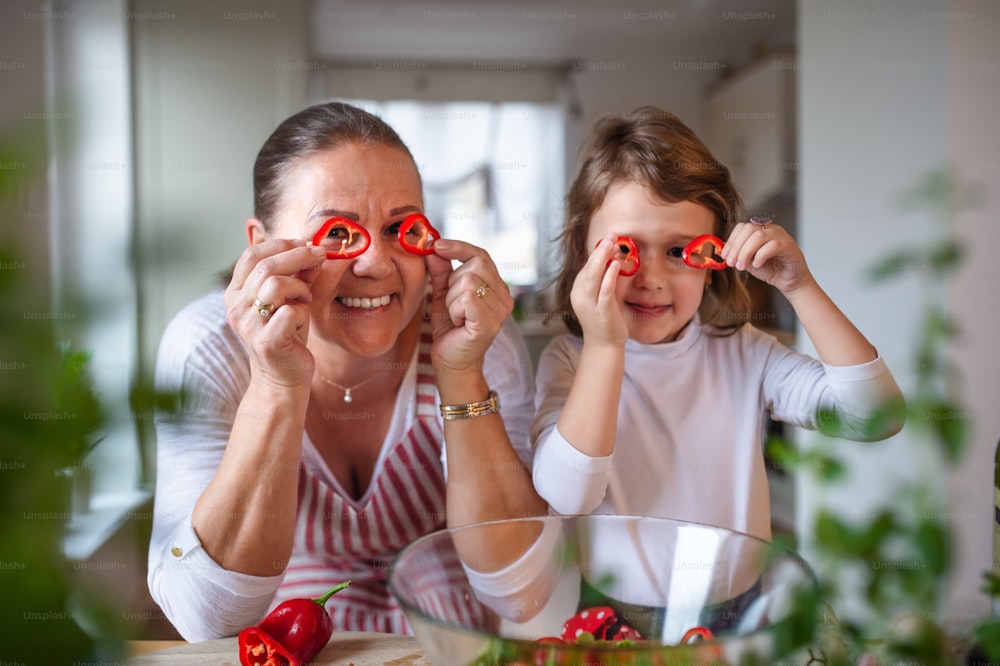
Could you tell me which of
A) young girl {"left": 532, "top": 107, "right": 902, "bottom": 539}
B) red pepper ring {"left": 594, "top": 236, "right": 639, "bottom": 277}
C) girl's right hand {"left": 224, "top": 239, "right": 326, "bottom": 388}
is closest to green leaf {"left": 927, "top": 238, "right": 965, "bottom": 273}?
young girl {"left": 532, "top": 107, "right": 902, "bottom": 539}

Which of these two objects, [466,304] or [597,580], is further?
[466,304]

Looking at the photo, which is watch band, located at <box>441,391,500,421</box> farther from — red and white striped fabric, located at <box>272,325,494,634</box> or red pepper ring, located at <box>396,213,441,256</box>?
red pepper ring, located at <box>396,213,441,256</box>

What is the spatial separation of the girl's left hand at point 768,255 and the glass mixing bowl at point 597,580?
43cm

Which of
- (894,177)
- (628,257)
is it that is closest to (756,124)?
(894,177)

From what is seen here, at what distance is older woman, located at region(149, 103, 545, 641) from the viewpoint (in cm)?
110

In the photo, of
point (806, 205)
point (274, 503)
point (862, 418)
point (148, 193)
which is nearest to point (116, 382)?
point (274, 503)

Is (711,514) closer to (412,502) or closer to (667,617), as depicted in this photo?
(667,617)

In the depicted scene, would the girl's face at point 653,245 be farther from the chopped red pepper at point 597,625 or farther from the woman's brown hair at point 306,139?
the chopped red pepper at point 597,625

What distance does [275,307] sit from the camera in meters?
1.06

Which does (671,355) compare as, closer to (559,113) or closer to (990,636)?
(559,113)

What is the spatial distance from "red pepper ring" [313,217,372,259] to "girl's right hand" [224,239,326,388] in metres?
0.02

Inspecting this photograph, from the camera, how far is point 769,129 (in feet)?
5.38

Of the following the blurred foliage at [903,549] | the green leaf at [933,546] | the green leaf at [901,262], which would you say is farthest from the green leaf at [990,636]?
the green leaf at [901,262]

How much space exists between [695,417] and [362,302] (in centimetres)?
54
